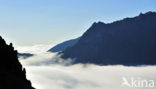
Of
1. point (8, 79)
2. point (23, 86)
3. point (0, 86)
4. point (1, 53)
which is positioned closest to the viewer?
point (0, 86)

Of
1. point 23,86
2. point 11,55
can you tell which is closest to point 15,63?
point 11,55

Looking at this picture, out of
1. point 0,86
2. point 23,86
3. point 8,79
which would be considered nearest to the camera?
point 0,86

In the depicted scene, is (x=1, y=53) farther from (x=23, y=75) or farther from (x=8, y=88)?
(x=8, y=88)

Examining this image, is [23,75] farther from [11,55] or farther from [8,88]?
[8,88]

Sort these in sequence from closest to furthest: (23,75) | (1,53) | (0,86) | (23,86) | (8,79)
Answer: (0,86)
(8,79)
(23,86)
(1,53)
(23,75)

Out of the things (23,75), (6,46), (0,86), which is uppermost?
(6,46)

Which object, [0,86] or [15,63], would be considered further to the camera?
[15,63]

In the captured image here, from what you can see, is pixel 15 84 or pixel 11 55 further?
pixel 11 55

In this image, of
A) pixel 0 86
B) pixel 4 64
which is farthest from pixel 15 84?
pixel 4 64

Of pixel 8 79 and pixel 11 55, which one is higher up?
pixel 11 55
